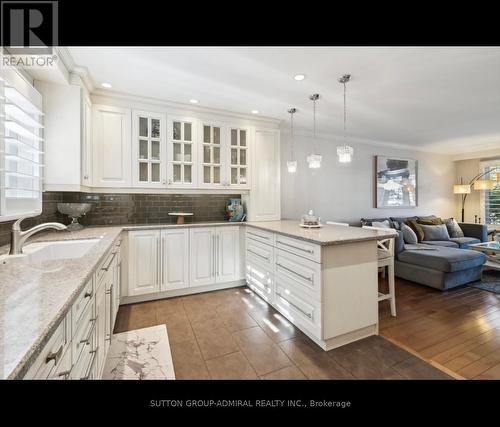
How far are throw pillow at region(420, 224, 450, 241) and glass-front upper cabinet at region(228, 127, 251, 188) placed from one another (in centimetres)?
371

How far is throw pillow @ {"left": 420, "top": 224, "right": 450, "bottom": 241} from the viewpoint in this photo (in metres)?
4.51

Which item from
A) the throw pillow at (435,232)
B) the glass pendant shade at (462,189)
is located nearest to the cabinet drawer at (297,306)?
the throw pillow at (435,232)

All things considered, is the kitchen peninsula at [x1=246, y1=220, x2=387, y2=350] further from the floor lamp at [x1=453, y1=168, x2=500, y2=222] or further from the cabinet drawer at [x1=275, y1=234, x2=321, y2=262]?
the floor lamp at [x1=453, y1=168, x2=500, y2=222]

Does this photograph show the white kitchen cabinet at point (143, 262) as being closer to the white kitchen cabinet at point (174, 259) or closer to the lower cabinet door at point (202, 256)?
the white kitchen cabinet at point (174, 259)

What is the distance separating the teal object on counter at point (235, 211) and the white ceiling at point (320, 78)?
130 cm

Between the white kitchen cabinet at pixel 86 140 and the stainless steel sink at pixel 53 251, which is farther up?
the white kitchen cabinet at pixel 86 140

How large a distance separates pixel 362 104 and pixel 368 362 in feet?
9.37

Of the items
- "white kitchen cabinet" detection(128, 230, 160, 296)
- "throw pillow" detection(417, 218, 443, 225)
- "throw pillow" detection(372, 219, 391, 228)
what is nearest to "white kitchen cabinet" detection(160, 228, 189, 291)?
"white kitchen cabinet" detection(128, 230, 160, 296)

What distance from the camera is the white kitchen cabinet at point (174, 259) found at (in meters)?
2.85
